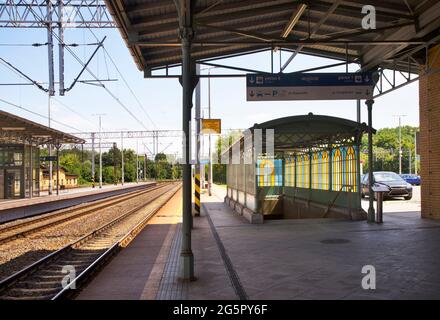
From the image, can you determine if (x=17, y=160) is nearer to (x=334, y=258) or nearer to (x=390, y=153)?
(x=334, y=258)

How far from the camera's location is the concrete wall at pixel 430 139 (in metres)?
13.9

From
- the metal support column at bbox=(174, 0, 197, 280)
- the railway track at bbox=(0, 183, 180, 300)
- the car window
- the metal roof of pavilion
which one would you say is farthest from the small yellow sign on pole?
the metal support column at bbox=(174, 0, 197, 280)

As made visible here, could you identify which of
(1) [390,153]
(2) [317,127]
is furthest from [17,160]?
(1) [390,153]

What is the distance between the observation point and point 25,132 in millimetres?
26141

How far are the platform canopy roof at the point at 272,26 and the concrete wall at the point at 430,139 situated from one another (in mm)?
748

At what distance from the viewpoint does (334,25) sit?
13414 mm

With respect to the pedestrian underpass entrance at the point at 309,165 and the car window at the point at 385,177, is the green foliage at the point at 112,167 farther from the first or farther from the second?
the pedestrian underpass entrance at the point at 309,165

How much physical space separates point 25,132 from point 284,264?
21.8 meters

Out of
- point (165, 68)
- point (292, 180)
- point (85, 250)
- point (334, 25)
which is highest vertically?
point (334, 25)

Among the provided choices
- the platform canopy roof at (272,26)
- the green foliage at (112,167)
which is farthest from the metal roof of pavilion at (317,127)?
the green foliage at (112,167)

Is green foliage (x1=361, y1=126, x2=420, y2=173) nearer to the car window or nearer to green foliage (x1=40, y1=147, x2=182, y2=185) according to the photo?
the car window

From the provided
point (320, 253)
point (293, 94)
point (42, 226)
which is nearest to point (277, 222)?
point (293, 94)

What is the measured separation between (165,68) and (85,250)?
5.98 metres
